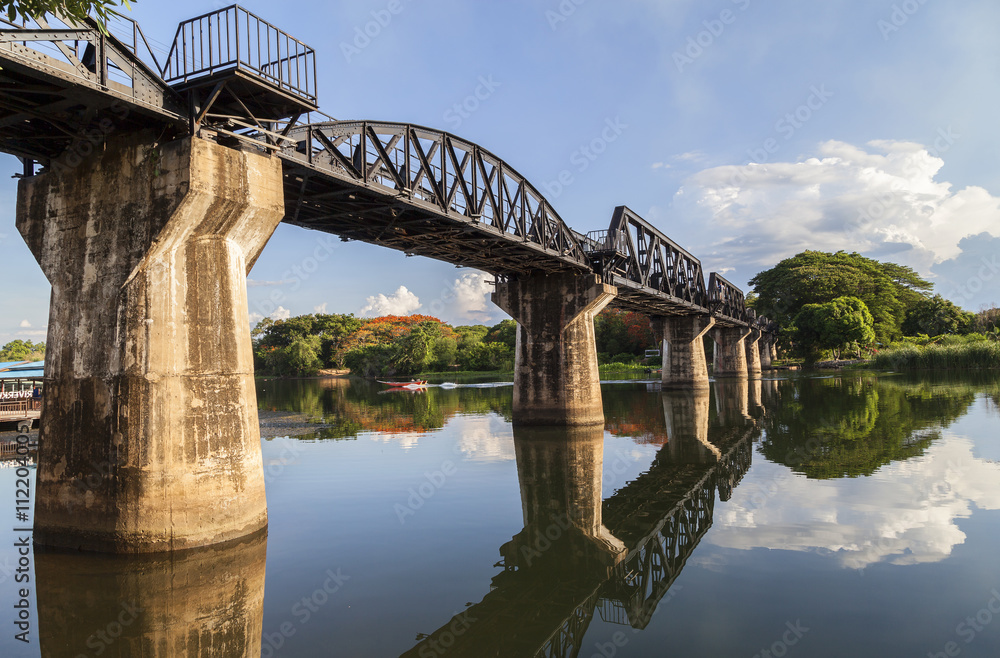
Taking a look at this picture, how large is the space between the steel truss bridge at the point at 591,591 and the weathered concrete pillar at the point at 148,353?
5.86 meters

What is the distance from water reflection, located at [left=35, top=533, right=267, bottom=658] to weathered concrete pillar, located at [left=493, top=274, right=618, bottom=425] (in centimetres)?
2150

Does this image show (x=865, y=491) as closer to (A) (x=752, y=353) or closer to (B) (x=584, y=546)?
(B) (x=584, y=546)

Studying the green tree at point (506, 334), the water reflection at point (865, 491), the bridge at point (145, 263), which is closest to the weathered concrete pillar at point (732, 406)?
the water reflection at point (865, 491)

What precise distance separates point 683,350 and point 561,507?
49.6 m

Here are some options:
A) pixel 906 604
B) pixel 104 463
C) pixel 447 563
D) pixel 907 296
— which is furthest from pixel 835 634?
pixel 907 296

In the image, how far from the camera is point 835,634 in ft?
28.9

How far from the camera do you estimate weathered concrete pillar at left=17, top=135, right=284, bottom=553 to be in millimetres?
11859

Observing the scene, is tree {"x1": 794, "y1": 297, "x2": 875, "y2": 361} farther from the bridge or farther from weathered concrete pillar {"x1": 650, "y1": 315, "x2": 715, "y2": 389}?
the bridge

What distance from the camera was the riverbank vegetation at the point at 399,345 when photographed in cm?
11012

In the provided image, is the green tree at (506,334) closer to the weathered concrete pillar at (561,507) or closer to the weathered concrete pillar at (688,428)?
the weathered concrete pillar at (688,428)

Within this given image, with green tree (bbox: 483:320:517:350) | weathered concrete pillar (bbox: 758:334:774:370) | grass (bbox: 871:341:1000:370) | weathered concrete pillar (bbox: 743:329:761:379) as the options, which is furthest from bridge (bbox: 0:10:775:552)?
weathered concrete pillar (bbox: 758:334:774:370)

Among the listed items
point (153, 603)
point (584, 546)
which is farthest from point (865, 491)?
point (153, 603)

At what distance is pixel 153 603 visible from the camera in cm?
1005

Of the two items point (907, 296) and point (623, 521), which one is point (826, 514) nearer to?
point (623, 521)
